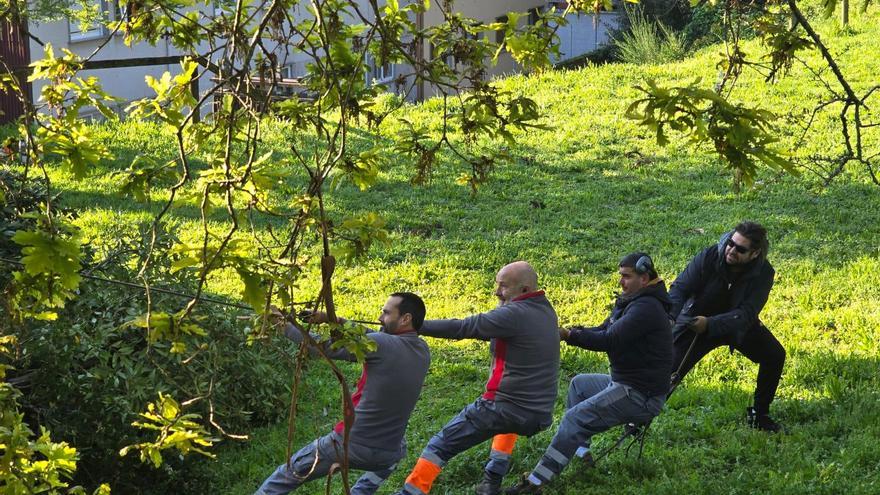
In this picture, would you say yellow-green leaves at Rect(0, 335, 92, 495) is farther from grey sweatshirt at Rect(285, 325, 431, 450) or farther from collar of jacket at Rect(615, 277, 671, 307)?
collar of jacket at Rect(615, 277, 671, 307)

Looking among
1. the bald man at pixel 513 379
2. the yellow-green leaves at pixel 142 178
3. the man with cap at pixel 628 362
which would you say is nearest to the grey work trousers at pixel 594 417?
the man with cap at pixel 628 362

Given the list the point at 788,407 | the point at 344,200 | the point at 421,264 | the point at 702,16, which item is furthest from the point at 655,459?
the point at 702,16

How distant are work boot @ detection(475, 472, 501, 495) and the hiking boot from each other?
2100 mm

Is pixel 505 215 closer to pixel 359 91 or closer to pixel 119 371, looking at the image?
pixel 119 371

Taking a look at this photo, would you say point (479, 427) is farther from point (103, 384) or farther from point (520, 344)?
point (103, 384)

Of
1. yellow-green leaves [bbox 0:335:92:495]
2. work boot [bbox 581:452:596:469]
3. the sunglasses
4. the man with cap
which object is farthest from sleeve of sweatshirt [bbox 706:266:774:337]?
yellow-green leaves [bbox 0:335:92:495]

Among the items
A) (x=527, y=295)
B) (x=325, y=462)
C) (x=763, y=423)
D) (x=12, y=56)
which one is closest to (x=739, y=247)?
(x=763, y=423)

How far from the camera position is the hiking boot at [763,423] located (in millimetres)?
7883

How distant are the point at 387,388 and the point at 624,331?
154 centimetres

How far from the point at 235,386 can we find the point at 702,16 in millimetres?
19440

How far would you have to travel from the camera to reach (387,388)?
609cm

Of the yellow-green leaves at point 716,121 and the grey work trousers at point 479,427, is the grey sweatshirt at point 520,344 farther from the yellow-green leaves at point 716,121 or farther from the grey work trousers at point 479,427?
the yellow-green leaves at point 716,121

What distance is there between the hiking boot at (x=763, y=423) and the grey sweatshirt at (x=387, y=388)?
9.81ft

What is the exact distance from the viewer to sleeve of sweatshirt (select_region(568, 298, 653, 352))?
667 cm
